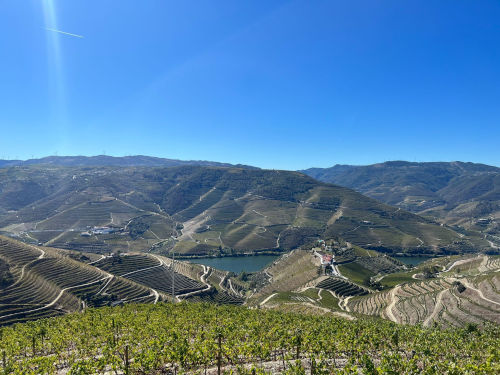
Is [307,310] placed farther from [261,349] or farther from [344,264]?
[344,264]

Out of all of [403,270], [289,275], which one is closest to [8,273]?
[289,275]

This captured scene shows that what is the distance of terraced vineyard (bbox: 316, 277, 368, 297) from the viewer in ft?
399

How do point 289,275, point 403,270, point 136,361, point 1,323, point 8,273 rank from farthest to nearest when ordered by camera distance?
point 403,270
point 289,275
point 8,273
point 1,323
point 136,361

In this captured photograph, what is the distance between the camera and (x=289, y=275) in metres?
158

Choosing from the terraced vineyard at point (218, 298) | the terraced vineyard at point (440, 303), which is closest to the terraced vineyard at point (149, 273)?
the terraced vineyard at point (218, 298)

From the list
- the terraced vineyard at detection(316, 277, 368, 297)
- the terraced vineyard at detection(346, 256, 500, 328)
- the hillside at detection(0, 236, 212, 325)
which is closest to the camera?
the terraced vineyard at detection(346, 256, 500, 328)

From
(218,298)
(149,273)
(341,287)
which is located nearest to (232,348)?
(218,298)

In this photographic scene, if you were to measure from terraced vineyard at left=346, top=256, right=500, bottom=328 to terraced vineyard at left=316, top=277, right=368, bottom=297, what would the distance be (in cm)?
993

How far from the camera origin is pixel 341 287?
412ft

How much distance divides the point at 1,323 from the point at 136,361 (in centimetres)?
8324

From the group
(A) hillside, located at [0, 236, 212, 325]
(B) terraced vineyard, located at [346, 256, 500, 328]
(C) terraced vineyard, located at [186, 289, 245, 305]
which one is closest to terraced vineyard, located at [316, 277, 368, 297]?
(B) terraced vineyard, located at [346, 256, 500, 328]

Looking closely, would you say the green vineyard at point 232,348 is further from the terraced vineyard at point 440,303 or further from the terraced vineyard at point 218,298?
the terraced vineyard at point 218,298

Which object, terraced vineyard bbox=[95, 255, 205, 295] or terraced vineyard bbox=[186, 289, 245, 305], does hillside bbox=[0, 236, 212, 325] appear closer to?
terraced vineyard bbox=[95, 255, 205, 295]

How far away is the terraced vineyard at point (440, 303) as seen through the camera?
75500 mm
